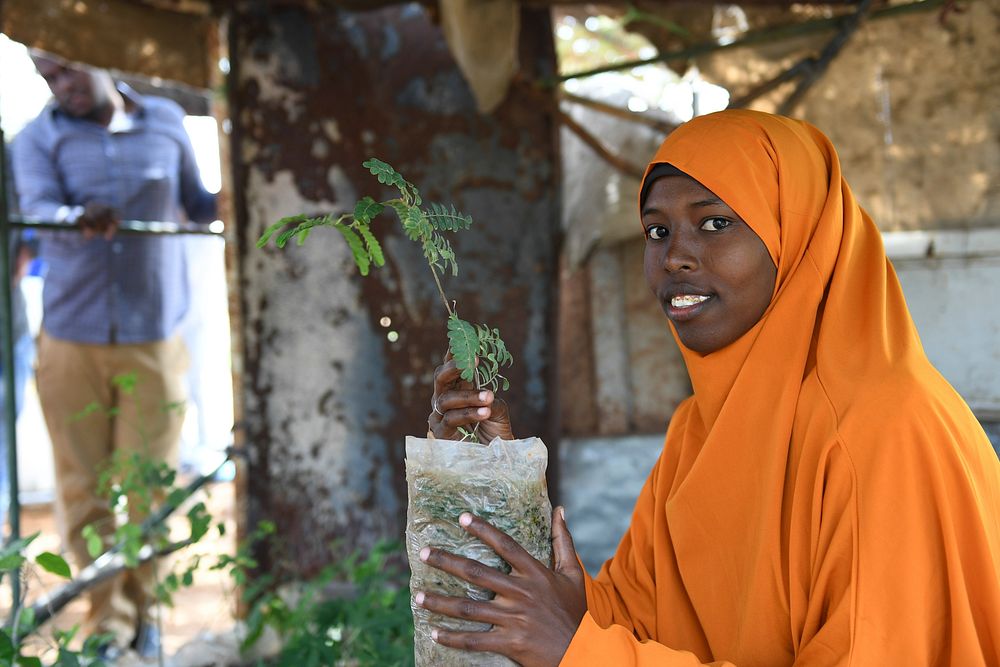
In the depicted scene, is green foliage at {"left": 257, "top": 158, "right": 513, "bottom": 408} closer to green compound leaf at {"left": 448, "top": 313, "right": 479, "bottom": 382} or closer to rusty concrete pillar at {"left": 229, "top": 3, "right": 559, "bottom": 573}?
green compound leaf at {"left": 448, "top": 313, "right": 479, "bottom": 382}

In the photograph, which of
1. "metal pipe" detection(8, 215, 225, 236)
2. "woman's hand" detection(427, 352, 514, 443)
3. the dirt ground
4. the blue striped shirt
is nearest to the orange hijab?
"woman's hand" detection(427, 352, 514, 443)

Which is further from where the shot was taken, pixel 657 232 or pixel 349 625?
pixel 349 625

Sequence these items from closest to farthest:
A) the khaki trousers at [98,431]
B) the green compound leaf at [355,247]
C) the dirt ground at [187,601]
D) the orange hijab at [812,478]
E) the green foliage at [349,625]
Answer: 1. the orange hijab at [812,478]
2. the green compound leaf at [355,247]
3. the green foliage at [349,625]
4. the khaki trousers at [98,431]
5. the dirt ground at [187,601]

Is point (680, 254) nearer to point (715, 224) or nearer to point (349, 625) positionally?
point (715, 224)

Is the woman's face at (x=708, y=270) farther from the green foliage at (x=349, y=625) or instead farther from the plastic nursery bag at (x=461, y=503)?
the green foliage at (x=349, y=625)

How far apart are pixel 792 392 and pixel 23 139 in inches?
154

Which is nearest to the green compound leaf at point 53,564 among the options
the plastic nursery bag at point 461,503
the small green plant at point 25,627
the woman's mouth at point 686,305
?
the small green plant at point 25,627

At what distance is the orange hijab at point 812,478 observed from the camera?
1387mm

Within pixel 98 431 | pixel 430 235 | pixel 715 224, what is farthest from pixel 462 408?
pixel 98 431

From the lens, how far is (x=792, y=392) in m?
1.58

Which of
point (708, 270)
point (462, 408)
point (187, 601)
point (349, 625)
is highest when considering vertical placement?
point (708, 270)

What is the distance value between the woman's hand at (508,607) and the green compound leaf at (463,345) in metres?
0.24

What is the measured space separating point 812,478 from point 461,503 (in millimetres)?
589

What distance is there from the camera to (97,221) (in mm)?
3588
